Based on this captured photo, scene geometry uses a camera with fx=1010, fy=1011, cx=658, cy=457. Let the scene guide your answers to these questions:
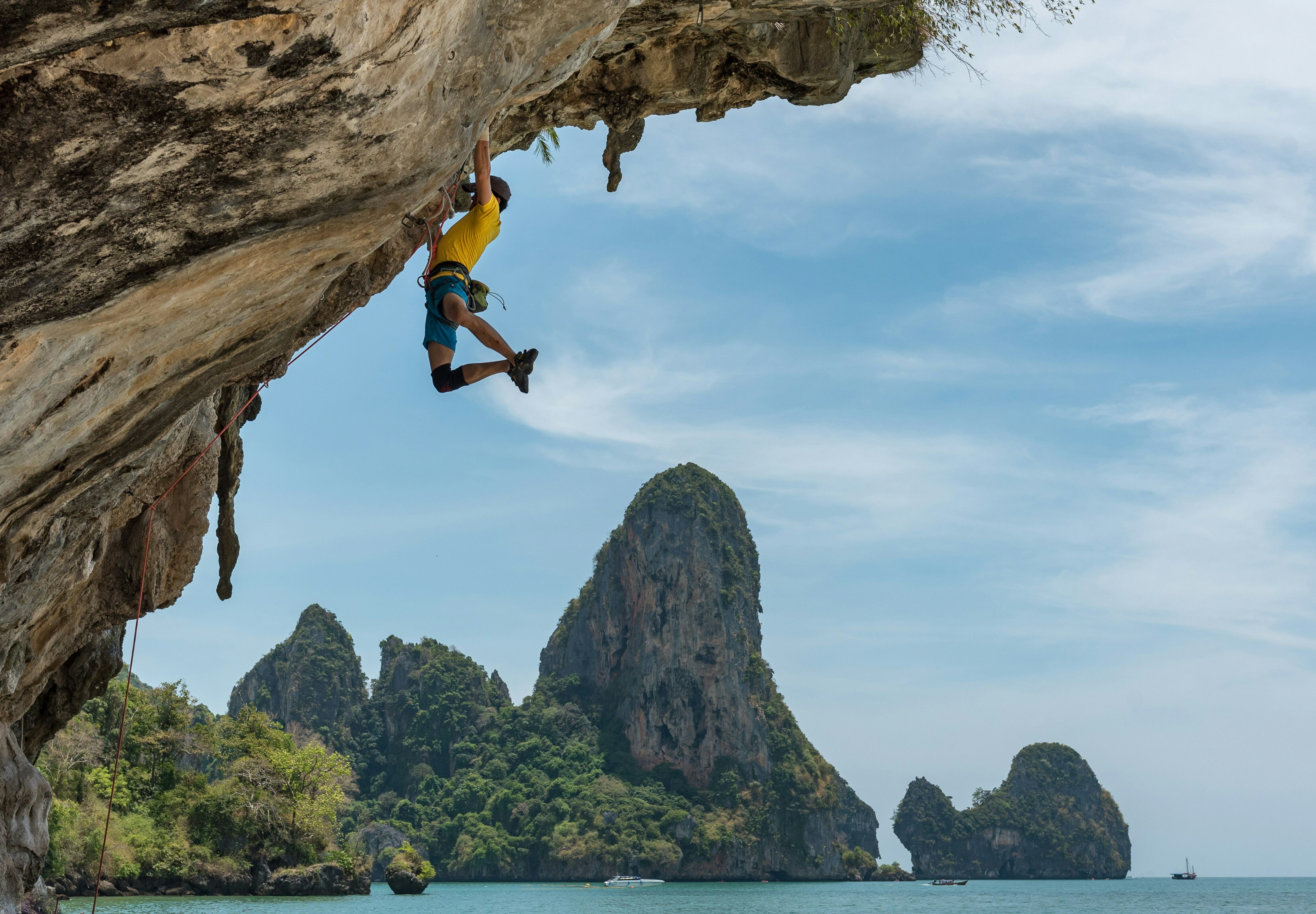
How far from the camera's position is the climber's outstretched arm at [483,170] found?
5.70 metres

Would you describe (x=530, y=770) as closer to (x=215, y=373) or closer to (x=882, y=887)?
(x=882, y=887)

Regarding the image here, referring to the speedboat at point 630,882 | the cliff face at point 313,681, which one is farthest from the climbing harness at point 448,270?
the cliff face at point 313,681

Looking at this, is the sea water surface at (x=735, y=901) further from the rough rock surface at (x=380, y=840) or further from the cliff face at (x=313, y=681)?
the cliff face at (x=313, y=681)

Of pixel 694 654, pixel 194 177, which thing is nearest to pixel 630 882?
pixel 694 654

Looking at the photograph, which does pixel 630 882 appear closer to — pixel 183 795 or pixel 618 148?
pixel 183 795

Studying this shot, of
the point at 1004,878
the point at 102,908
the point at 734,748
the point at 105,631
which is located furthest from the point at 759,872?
the point at 105,631

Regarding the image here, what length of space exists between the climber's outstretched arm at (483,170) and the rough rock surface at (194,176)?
50 centimetres

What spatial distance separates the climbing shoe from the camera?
625cm

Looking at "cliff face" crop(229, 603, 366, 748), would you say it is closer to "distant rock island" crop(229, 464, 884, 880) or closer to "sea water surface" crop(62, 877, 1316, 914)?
"distant rock island" crop(229, 464, 884, 880)

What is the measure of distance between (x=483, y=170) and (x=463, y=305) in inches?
33.0

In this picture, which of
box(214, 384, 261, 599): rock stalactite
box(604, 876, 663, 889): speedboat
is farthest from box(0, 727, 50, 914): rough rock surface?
box(604, 876, 663, 889): speedboat

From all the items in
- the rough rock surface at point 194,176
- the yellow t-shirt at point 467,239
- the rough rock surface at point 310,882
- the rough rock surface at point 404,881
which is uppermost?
the yellow t-shirt at point 467,239

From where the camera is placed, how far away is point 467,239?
6227 mm

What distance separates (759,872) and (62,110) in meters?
99.3
